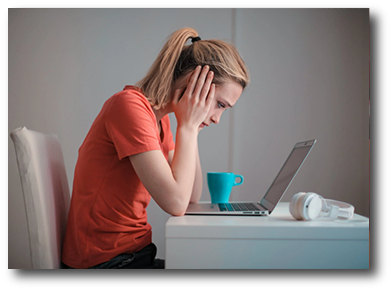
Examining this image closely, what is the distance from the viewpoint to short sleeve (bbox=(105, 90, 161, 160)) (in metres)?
→ 0.74

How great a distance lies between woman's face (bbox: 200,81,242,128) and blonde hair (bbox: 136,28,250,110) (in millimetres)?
14

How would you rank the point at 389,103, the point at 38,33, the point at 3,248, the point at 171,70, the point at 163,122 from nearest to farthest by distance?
the point at 389,103 → the point at 3,248 → the point at 171,70 → the point at 163,122 → the point at 38,33

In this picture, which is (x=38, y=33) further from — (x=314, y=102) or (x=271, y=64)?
(x=314, y=102)

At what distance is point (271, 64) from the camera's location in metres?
2.04

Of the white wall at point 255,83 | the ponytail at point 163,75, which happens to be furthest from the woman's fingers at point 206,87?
the white wall at point 255,83

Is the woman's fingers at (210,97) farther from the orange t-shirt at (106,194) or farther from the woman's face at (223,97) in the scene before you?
the orange t-shirt at (106,194)

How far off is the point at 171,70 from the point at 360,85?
1.56 m

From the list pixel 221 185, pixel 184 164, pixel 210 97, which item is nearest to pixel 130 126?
pixel 184 164

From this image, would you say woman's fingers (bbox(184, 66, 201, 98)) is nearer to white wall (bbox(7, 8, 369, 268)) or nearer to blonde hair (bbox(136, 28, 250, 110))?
blonde hair (bbox(136, 28, 250, 110))

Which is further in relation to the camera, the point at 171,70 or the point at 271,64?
the point at 271,64

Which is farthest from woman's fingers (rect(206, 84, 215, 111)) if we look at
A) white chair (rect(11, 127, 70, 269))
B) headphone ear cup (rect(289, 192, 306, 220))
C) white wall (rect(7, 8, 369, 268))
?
white wall (rect(7, 8, 369, 268))

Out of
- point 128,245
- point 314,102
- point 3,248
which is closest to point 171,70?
point 128,245

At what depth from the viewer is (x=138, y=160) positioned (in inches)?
29.2

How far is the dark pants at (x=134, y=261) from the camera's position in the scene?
0.78 m
